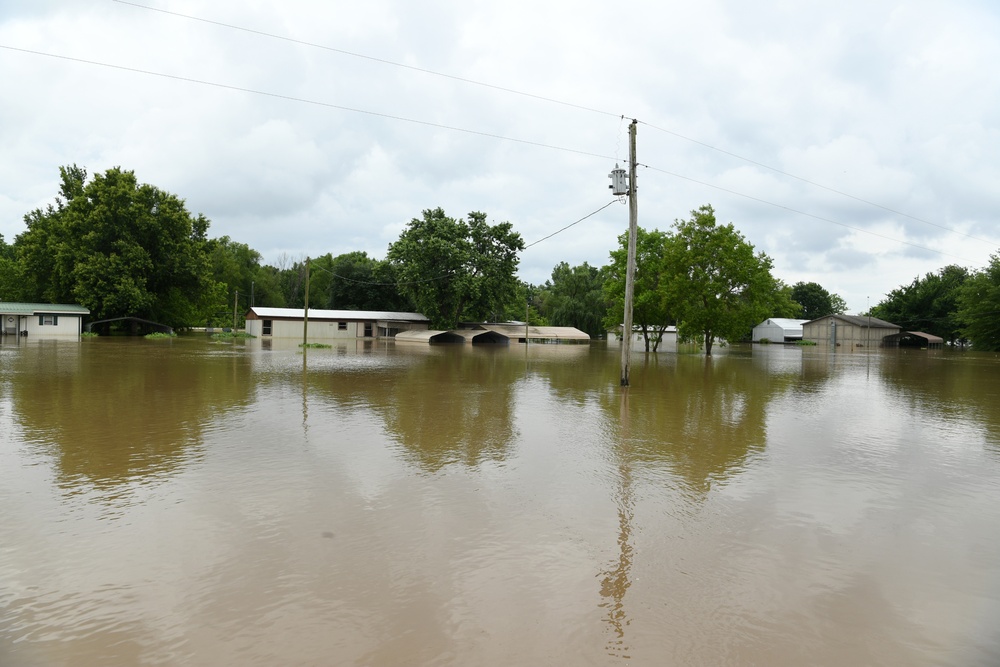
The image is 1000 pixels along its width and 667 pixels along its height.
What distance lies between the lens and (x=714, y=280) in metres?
44.6

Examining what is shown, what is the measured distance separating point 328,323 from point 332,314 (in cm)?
141

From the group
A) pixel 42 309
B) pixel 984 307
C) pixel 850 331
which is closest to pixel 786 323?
pixel 850 331

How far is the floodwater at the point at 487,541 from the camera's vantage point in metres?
4.27

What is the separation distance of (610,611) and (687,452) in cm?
649

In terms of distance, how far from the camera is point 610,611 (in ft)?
15.4

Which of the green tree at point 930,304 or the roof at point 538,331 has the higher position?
the green tree at point 930,304

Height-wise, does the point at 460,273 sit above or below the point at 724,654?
above

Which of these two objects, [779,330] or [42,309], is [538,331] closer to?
[779,330]

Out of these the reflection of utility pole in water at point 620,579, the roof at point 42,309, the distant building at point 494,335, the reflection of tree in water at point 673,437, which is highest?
the roof at point 42,309

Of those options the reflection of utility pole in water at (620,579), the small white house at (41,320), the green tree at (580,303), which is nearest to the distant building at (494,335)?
the green tree at (580,303)

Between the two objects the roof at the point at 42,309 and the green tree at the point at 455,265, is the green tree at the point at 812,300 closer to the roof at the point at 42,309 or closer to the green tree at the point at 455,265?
the green tree at the point at 455,265

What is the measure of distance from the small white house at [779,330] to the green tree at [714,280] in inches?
2324

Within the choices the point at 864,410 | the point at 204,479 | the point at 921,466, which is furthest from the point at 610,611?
the point at 864,410

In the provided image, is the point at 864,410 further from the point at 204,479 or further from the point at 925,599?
the point at 204,479
